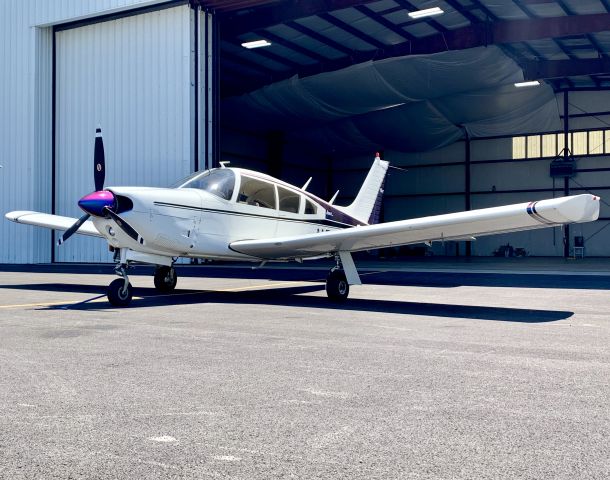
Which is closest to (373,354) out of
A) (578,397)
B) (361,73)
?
(578,397)

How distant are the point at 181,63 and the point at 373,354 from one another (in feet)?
60.2

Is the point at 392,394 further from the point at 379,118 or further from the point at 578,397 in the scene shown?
the point at 379,118

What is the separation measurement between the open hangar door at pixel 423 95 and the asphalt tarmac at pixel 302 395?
53.1 ft

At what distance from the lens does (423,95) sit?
2734cm

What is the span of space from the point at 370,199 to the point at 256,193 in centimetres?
485

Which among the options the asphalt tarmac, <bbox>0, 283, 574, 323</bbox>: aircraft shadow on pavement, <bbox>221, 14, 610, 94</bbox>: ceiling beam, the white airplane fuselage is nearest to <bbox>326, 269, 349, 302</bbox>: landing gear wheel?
<bbox>0, 283, 574, 323</bbox>: aircraft shadow on pavement

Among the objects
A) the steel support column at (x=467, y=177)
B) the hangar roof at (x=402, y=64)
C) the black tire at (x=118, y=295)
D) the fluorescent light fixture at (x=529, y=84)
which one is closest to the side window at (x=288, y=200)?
the black tire at (x=118, y=295)

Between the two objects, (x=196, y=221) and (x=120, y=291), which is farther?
(x=196, y=221)

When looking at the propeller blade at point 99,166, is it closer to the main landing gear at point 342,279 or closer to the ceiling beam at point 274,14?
the main landing gear at point 342,279

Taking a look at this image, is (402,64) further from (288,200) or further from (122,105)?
(288,200)

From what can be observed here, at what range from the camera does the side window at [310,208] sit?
40.6ft

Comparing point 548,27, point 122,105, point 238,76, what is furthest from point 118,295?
point 238,76

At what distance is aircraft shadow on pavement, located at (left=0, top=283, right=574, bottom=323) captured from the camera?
343 inches

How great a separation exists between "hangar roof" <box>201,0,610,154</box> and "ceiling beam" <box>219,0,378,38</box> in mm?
41
